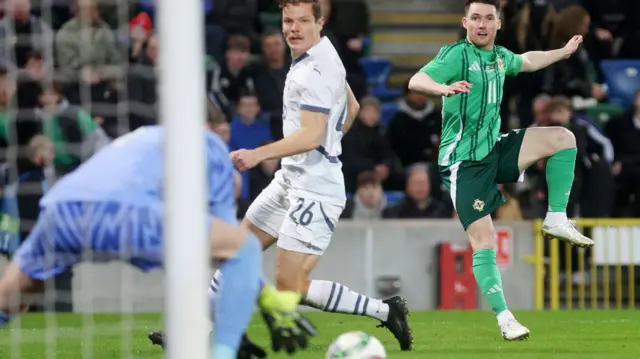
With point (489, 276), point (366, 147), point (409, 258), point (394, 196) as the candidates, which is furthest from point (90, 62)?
point (394, 196)

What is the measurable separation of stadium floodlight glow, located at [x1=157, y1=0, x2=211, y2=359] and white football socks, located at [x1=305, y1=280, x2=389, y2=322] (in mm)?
3139

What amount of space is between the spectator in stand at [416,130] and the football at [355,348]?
742cm

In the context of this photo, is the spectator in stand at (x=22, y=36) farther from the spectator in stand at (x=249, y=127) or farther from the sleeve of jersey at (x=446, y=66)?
the sleeve of jersey at (x=446, y=66)

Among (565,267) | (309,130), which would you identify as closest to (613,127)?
(565,267)

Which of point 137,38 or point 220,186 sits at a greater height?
point 137,38

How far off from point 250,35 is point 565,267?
3901mm

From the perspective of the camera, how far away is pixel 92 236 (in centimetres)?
511

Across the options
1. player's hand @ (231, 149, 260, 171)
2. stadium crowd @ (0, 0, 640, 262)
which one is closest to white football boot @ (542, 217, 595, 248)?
player's hand @ (231, 149, 260, 171)

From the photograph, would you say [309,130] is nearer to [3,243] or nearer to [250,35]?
[3,243]

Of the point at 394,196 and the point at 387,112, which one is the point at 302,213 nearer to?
the point at 394,196

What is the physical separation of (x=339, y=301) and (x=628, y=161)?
6552mm

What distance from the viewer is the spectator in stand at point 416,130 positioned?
1323 centimetres

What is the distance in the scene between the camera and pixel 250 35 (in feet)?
45.5

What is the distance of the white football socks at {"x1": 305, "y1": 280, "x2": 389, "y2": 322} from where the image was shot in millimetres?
7398
